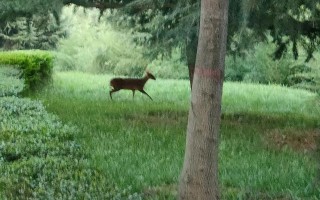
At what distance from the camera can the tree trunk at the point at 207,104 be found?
502 centimetres

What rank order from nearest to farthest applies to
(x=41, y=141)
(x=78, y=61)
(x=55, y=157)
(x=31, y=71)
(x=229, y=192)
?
(x=229, y=192) → (x=55, y=157) → (x=41, y=141) → (x=31, y=71) → (x=78, y=61)

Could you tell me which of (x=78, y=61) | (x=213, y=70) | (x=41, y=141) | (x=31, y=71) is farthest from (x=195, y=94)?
(x=78, y=61)

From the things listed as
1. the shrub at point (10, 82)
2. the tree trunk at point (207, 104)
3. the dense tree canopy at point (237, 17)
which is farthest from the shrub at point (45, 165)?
the shrub at point (10, 82)

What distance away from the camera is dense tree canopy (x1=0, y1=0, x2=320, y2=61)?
9.25 m

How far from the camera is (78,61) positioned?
151 ft

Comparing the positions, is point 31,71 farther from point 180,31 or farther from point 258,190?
point 258,190

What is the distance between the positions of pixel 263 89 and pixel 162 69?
42.5 ft

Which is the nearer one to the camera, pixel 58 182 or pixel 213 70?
pixel 213 70

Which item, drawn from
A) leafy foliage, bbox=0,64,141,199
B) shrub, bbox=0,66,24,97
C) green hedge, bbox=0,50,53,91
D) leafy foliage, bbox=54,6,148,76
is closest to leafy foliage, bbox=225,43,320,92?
leafy foliage, bbox=54,6,148,76

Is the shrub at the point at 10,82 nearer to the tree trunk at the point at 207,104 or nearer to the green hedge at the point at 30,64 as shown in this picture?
the green hedge at the point at 30,64

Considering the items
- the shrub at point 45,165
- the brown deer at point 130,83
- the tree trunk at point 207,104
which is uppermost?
the tree trunk at point 207,104

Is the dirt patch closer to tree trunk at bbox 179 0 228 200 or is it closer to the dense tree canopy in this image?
the dense tree canopy

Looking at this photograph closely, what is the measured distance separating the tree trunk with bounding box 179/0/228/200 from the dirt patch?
479cm

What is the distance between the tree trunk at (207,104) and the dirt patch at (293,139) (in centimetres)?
479
